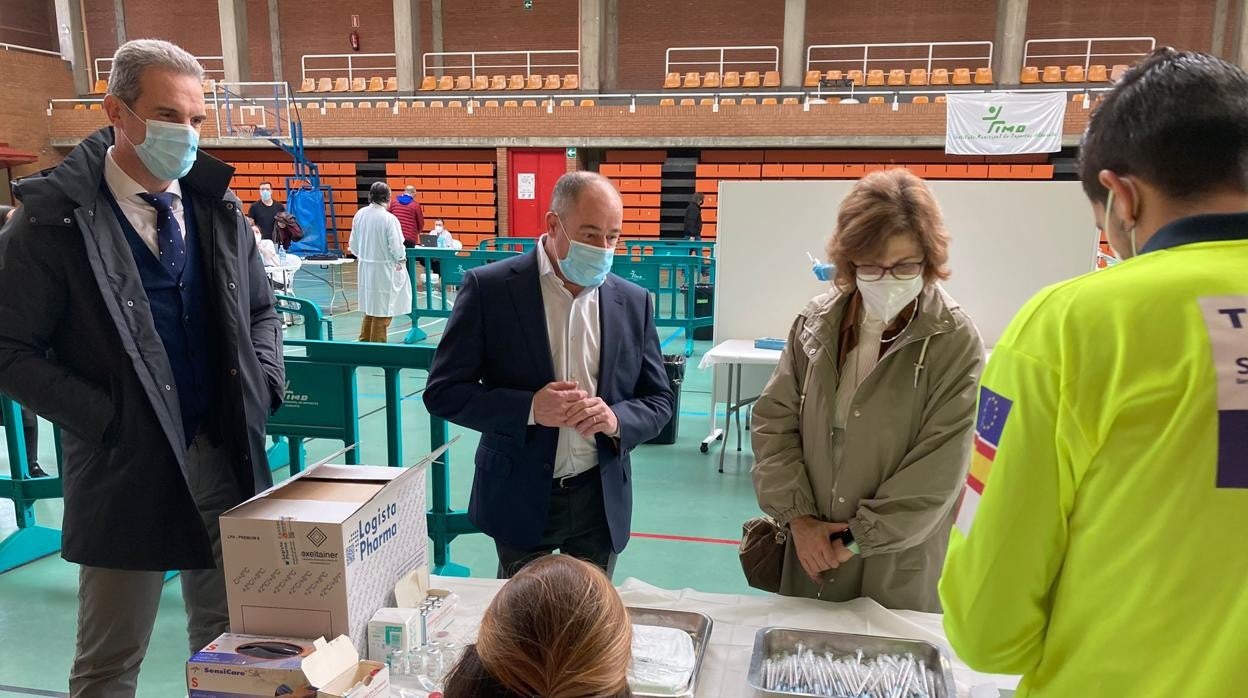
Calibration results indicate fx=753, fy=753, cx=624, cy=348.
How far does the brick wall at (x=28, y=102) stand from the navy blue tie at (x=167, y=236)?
21.1 m

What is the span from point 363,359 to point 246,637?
1.71 m

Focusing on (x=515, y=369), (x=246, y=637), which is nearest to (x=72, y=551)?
(x=246, y=637)

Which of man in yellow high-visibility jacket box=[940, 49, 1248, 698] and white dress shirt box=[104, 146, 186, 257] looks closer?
man in yellow high-visibility jacket box=[940, 49, 1248, 698]

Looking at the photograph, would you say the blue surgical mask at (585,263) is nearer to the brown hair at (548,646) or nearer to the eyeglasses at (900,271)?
the eyeglasses at (900,271)

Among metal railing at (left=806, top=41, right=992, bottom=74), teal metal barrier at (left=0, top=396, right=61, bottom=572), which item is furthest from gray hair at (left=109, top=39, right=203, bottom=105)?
metal railing at (left=806, top=41, right=992, bottom=74)

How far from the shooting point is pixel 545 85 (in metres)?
18.8

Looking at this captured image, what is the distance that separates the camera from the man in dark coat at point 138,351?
5.54 feet

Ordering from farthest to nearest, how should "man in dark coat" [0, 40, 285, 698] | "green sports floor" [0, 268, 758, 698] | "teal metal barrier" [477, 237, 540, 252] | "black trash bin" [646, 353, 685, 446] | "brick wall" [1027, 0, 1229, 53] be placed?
"brick wall" [1027, 0, 1229, 53] < "teal metal barrier" [477, 237, 540, 252] < "black trash bin" [646, 353, 685, 446] < "green sports floor" [0, 268, 758, 698] < "man in dark coat" [0, 40, 285, 698]

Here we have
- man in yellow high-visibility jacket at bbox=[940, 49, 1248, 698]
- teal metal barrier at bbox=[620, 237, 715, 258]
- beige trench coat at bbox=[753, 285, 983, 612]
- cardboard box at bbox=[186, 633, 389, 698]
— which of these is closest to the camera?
man in yellow high-visibility jacket at bbox=[940, 49, 1248, 698]

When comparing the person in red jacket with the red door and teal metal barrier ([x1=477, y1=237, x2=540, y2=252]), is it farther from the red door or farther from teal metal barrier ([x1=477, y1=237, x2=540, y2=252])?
the red door

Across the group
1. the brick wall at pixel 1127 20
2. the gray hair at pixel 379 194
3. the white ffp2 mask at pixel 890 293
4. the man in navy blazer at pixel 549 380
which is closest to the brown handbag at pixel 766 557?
the man in navy blazer at pixel 549 380

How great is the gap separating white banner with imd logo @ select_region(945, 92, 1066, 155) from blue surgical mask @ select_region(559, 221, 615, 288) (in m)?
12.0

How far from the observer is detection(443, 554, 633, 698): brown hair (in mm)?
843

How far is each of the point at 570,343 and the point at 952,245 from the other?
401 cm
